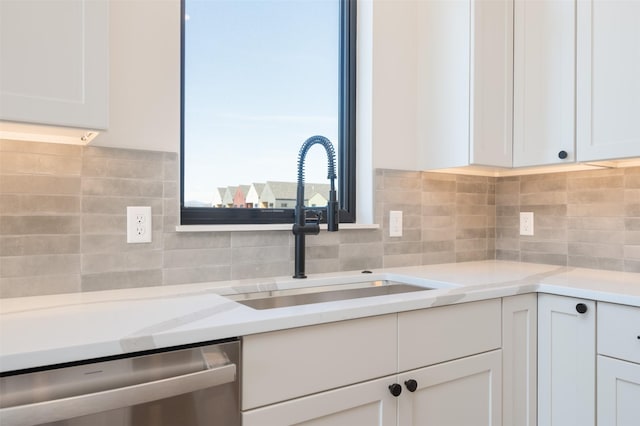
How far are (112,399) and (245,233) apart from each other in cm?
89

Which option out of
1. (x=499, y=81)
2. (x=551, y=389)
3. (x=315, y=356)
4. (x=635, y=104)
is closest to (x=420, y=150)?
(x=499, y=81)

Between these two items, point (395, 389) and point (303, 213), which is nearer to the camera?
point (395, 389)

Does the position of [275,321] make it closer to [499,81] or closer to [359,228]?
[359,228]

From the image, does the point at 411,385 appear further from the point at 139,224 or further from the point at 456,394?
the point at 139,224

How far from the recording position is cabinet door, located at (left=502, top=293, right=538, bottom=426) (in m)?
1.56

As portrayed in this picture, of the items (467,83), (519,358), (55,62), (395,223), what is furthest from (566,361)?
(55,62)

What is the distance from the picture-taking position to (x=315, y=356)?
113 centimetres

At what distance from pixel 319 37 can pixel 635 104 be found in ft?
4.25

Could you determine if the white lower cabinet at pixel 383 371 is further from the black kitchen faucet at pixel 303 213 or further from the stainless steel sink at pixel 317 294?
the black kitchen faucet at pixel 303 213

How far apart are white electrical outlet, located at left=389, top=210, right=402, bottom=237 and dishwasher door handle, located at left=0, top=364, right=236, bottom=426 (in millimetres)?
1214

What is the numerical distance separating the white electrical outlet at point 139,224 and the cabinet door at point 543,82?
1550 millimetres

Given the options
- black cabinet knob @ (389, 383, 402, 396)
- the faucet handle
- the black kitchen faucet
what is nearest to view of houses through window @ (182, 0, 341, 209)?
the faucet handle

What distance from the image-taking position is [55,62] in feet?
3.56

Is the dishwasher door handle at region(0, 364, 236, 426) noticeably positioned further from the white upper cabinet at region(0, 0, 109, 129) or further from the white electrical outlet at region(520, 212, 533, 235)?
the white electrical outlet at region(520, 212, 533, 235)
